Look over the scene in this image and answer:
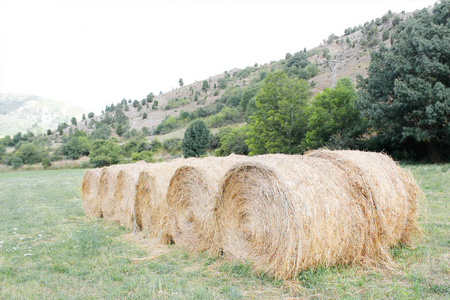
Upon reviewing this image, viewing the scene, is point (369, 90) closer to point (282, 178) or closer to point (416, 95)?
point (416, 95)

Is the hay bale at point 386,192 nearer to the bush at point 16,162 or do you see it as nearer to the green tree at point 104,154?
the green tree at point 104,154

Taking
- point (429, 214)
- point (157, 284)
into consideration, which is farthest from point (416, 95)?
point (157, 284)

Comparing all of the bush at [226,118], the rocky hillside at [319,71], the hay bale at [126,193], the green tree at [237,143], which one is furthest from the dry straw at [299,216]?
the bush at [226,118]

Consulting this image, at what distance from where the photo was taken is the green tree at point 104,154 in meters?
62.4

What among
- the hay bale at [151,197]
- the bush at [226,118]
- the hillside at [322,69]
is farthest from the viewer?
the bush at [226,118]

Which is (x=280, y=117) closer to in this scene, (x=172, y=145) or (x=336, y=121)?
(x=336, y=121)

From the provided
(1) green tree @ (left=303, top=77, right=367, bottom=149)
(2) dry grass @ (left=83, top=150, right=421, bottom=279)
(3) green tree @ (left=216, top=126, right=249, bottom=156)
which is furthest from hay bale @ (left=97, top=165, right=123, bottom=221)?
(3) green tree @ (left=216, top=126, right=249, bottom=156)

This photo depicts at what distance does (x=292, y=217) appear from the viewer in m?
4.41

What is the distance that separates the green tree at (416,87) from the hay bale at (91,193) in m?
20.0

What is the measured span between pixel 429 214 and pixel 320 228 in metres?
4.76

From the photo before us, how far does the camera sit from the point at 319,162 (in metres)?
5.51

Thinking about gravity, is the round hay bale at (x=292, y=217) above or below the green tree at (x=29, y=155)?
below

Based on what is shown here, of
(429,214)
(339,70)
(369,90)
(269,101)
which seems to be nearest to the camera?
(429,214)

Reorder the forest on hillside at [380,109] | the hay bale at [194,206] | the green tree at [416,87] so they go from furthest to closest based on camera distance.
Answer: the forest on hillside at [380,109]
the green tree at [416,87]
the hay bale at [194,206]
